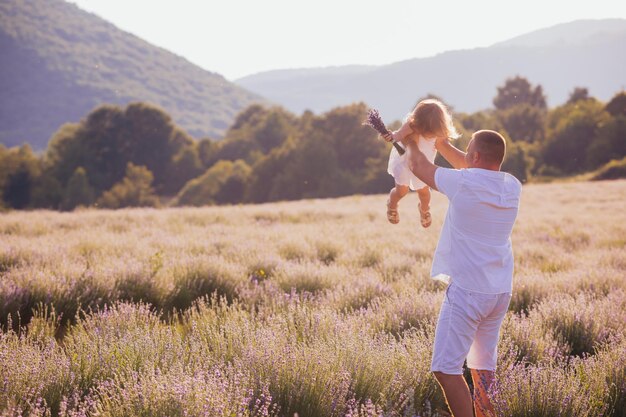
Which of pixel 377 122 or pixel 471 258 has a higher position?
pixel 377 122

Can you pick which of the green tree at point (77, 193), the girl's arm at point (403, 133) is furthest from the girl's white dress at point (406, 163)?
the green tree at point (77, 193)

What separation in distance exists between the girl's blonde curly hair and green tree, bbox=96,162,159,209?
42779 mm

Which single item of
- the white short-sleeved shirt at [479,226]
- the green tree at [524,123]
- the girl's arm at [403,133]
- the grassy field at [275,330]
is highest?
the green tree at [524,123]

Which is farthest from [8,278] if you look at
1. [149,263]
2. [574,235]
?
[574,235]

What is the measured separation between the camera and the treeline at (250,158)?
42.4 metres

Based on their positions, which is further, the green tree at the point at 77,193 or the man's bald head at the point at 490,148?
the green tree at the point at 77,193

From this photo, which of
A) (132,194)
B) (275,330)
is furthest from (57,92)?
(275,330)

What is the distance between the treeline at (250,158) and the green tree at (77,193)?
3.7 inches

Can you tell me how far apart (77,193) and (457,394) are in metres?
47.2

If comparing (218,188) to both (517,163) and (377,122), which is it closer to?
(517,163)

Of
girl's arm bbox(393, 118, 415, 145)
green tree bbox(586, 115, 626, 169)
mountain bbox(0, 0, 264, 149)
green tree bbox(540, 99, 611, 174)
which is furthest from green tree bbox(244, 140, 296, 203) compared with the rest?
mountain bbox(0, 0, 264, 149)

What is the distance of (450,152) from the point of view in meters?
2.85

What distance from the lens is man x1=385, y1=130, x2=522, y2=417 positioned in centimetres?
241

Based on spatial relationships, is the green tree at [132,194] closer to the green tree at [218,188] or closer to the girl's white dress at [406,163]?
the green tree at [218,188]
